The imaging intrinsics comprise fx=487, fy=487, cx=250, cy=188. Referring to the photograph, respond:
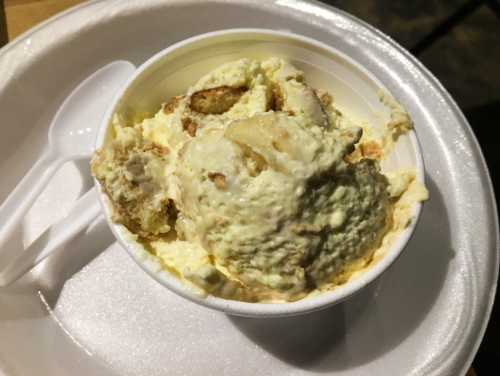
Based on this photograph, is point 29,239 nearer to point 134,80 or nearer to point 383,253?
point 134,80

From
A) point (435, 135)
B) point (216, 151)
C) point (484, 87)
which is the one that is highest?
point (216, 151)

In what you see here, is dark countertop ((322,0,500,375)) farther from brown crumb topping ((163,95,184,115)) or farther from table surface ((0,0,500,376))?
brown crumb topping ((163,95,184,115))

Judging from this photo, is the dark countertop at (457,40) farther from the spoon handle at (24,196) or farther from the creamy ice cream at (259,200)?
the spoon handle at (24,196)

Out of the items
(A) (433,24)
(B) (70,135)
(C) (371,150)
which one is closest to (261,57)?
(C) (371,150)

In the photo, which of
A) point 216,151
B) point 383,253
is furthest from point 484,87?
point 216,151

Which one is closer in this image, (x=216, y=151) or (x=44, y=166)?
(x=216, y=151)

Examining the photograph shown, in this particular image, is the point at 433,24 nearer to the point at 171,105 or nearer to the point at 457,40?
the point at 457,40

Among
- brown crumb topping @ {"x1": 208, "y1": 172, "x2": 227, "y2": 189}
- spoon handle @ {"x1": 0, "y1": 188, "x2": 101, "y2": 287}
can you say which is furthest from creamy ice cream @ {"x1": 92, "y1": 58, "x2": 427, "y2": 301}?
spoon handle @ {"x1": 0, "y1": 188, "x2": 101, "y2": 287}

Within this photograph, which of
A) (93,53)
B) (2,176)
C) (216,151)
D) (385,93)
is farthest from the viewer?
(93,53)
